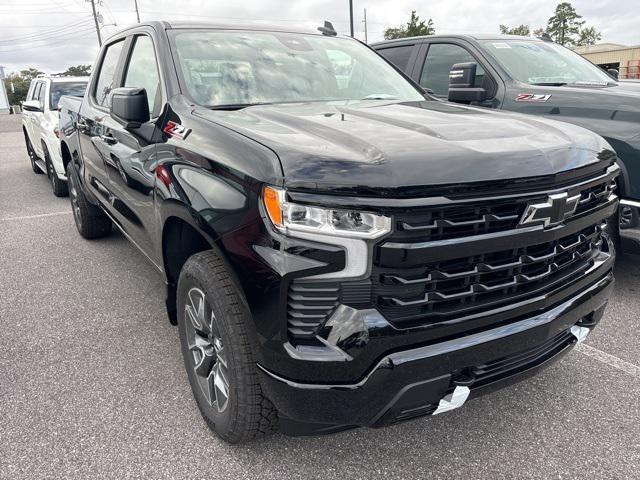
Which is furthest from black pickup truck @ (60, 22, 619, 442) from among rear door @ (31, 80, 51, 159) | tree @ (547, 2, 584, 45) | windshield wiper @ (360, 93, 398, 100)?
tree @ (547, 2, 584, 45)

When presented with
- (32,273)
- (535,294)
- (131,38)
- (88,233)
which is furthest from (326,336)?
(88,233)

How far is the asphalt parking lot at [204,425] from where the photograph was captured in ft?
7.01

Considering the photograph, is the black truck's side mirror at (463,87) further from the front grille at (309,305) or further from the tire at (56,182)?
the tire at (56,182)

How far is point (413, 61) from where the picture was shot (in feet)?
18.2

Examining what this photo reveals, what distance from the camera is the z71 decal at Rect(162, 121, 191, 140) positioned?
2381 mm

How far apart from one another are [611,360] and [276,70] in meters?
2.52

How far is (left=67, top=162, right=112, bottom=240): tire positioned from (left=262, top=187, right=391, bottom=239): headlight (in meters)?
3.94

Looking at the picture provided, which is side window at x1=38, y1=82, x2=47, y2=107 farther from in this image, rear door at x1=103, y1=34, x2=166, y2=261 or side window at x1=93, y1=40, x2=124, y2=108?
rear door at x1=103, y1=34, x2=166, y2=261

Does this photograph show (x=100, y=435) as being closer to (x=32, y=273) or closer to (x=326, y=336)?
(x=326, y=336)

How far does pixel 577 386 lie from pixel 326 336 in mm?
1713

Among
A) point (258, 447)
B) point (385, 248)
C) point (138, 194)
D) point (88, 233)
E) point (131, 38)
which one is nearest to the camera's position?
point (385, 248)

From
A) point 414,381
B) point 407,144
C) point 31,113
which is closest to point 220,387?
point 414,381

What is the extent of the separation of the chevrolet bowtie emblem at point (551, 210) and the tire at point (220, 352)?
3.49 feet

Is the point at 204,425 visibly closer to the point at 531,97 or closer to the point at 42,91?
the point at 531,97
